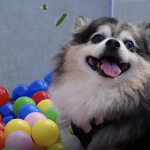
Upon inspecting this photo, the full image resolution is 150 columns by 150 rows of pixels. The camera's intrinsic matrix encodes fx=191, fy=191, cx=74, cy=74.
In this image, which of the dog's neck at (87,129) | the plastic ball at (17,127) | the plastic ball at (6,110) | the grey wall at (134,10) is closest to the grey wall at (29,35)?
the plastic ball at (6,110)

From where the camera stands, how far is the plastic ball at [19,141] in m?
1.71

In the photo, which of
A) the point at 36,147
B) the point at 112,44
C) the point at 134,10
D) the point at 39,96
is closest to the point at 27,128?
the point at 36,147

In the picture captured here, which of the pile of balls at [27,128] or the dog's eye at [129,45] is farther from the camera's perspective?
the pile of balls at [27,128]

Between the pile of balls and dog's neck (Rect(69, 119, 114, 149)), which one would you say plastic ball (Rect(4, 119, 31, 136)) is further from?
dog's neck (Rect(69, 119, 114, 149))

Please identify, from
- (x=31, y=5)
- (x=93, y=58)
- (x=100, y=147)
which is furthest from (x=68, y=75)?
(x=31, y=5)

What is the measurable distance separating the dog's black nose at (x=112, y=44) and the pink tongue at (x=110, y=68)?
0.40ft

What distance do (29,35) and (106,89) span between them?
7.28 feet

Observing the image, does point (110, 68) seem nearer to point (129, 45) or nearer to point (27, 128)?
point (129, 45)

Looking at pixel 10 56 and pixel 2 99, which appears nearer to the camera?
pixel 2 99

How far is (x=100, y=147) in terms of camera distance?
1345mm

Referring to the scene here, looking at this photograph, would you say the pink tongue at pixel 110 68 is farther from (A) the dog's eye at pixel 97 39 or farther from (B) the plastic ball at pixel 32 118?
(B) the plastic ball at pixel 32 118

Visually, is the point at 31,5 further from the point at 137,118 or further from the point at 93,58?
the point at 137,118

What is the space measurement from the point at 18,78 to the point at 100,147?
2.18 meters

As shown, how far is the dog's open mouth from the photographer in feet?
4.57
